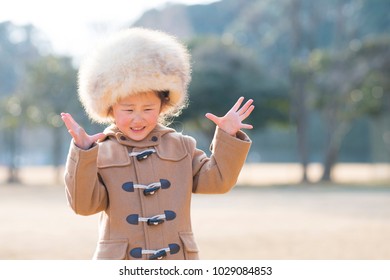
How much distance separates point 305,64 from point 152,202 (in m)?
21.0

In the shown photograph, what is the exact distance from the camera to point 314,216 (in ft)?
36.9

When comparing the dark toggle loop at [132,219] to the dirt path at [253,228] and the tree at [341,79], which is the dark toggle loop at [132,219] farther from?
the tree at [341,79]

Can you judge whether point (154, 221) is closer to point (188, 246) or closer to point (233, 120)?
point (188, 246)

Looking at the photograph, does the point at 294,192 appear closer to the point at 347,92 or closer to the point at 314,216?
the point at 347,92

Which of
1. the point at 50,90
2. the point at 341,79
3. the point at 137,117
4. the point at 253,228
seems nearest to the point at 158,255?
the point at 137,117

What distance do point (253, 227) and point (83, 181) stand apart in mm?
7207

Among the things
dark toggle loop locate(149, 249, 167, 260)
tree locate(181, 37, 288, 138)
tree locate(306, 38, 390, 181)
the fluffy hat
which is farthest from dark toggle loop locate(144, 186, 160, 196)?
tree locate(181, 37, 288, 138)

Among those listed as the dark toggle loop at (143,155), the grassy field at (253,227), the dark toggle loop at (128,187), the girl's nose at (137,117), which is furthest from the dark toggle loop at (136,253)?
the grassy field at (253,227)

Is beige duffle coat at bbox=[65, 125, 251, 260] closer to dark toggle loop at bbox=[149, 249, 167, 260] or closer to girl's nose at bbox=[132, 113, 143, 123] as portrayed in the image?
dark toggle loop at bbox=[149, 249, 167, 260]

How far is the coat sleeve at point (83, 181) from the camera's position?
263 centimetres

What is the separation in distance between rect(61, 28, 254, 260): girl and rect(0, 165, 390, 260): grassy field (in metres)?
4.01

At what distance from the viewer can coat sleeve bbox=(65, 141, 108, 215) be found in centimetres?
263

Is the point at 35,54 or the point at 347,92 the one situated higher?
the point at 35,54

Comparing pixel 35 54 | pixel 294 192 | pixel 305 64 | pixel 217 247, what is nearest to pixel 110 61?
pixel 217 247
